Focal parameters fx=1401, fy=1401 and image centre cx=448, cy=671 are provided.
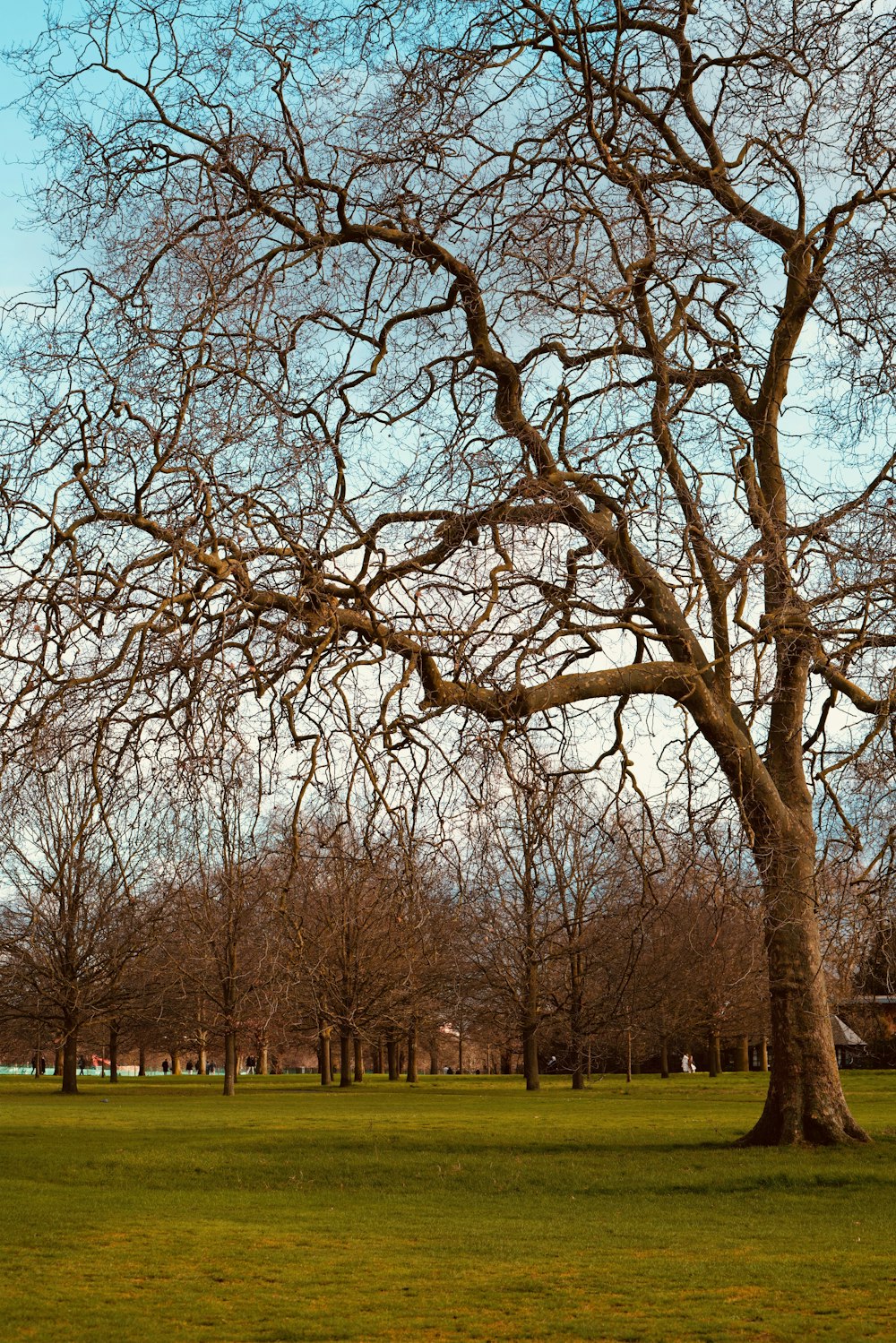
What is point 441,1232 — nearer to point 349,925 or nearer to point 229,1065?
point 349,925

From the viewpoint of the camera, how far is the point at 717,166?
46.3ft

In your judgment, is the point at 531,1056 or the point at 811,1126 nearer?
the point at 811,1126

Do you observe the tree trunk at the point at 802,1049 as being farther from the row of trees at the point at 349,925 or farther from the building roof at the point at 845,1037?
the building roof at the point at 845,1037

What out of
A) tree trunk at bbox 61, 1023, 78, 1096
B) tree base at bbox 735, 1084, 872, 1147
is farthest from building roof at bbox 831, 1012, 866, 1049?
tree base at bbox 735, 1084, 872, 1147

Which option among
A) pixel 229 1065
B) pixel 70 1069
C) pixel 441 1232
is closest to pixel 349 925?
pixel 441 1232

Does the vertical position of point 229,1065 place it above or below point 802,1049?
below

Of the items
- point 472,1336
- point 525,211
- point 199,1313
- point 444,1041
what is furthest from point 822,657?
point 444,1041

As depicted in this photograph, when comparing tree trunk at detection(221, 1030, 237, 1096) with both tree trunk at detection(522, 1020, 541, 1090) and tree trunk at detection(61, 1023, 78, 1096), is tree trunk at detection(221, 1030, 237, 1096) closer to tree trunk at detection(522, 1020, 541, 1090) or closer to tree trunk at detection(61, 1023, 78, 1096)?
tree trunk at detection(61, 1023, 78, 1096)

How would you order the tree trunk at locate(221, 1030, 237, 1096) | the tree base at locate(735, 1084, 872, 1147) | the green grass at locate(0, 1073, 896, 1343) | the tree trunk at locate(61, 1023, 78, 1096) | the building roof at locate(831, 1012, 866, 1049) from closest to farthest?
1. the green grass at locate(0, 1073, 896, 1343)
2. the tree base at locate(735, 1084, 872, 1147)
3. the tree trunk at locate(221, 1030, 237, 1096)
4. the tree trunk at locate(61, 1023, 78, 1096)
5. the building roof at locate(831, 1012, 866, 1049)

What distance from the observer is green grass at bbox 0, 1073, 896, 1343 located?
8508 mm

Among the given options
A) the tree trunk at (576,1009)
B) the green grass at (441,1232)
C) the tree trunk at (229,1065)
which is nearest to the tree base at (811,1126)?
the green grass at (441,1232)

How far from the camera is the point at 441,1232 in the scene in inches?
494

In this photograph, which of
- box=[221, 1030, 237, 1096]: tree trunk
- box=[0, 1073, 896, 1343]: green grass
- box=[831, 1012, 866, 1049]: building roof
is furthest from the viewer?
box=[831, 1012, 866, 1049]: building roof

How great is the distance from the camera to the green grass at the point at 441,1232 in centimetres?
851
